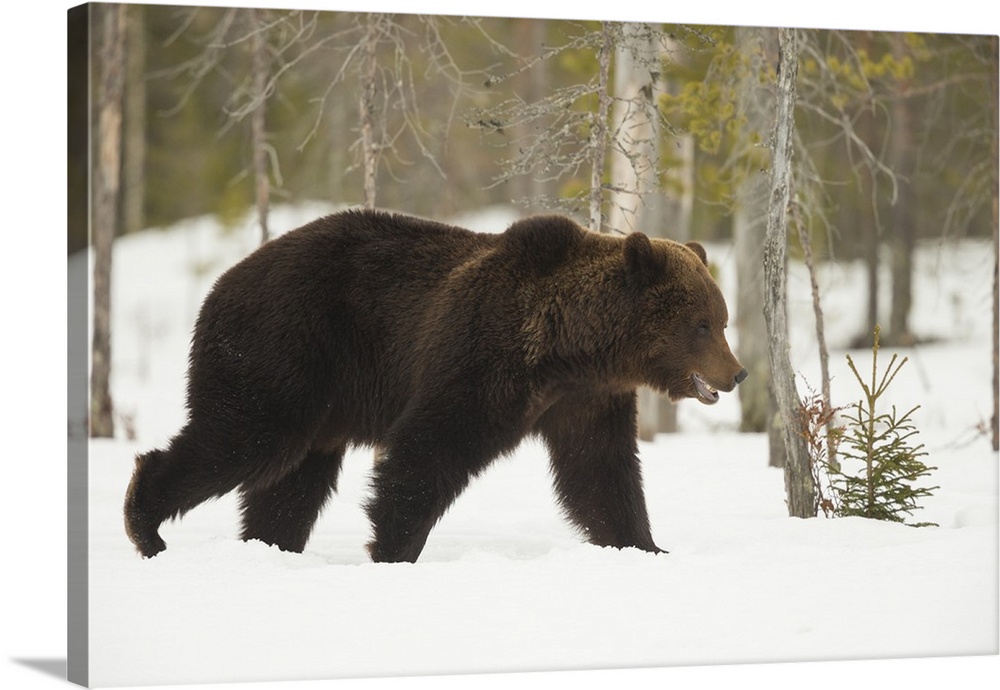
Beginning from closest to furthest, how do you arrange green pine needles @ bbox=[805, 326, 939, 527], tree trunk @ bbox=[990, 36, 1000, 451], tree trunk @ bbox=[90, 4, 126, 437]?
1. green pine needles @ bbox=[805, 326, 939, 527]
2. tree trunk @ bbox=[90, 4, 126, 437]
3. tree trunk @ bbox=[990, 36, 1000, 451]

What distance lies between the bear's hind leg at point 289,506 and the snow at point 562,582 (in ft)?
0.58

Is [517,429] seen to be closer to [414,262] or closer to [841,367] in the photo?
[414,262]

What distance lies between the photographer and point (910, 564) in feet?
24.4

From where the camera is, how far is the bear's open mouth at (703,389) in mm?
6961

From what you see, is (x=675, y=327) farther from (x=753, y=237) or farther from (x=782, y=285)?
(x=753, y=237)

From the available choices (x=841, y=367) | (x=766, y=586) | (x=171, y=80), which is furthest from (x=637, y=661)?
(x=171, y=80)

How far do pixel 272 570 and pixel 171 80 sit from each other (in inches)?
331

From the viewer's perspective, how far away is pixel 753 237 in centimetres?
1252

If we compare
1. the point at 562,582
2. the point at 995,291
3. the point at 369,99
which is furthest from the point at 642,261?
the point at 369,99

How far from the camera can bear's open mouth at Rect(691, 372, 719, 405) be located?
6961 mm

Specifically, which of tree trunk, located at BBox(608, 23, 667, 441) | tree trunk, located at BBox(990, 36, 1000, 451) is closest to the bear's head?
tree trunk, located at BBox(608, 23, 667, 441)

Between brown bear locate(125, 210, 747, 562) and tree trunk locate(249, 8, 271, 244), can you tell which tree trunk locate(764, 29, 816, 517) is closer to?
brown bear locate(125, 210, 747, 562)

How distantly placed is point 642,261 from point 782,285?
4.09 ft

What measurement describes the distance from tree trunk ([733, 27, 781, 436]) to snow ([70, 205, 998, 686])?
176 centimetres
